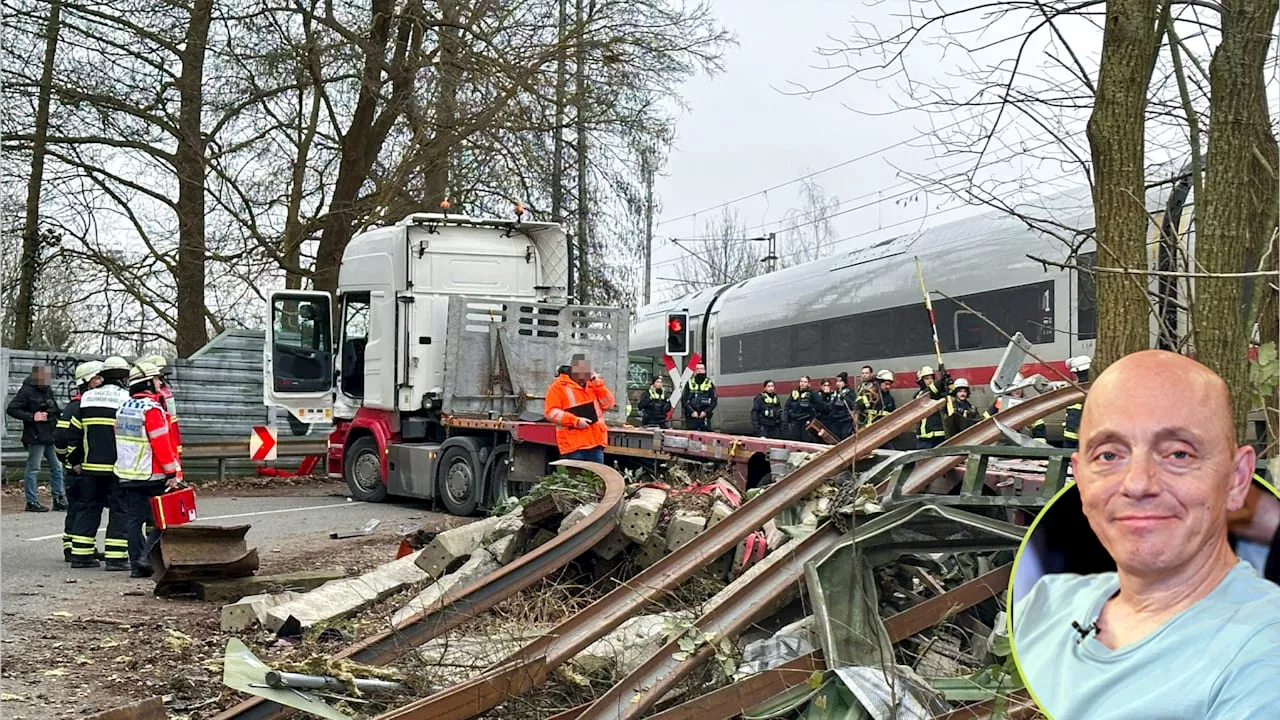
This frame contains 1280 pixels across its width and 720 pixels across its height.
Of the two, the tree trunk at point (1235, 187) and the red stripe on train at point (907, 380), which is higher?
the tree trunk at point (1235, 187)

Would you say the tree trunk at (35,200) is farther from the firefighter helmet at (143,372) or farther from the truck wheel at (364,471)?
the firefighter helmet at (143,372)

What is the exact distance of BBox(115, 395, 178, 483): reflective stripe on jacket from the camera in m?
9.08

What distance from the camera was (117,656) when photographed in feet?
21.2

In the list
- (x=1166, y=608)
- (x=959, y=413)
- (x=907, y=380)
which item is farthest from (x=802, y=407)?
(x=1166, y=608)

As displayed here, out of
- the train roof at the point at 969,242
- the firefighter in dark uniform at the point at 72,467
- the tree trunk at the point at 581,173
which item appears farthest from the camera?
the tree trunk at the point at 581,173

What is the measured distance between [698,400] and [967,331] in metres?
5.70

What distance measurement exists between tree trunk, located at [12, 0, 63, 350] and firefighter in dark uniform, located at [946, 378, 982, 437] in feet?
45.7

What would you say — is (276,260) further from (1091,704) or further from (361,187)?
(1091,704)

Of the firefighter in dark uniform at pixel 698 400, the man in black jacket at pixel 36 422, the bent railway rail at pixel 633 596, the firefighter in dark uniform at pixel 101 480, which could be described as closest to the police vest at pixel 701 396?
the firefighter in dark uniform at pixel 698 400

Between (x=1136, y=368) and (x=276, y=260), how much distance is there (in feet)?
62.2

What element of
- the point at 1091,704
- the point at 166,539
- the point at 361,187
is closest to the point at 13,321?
the point at 361,187

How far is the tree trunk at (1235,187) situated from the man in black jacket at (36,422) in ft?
43.5

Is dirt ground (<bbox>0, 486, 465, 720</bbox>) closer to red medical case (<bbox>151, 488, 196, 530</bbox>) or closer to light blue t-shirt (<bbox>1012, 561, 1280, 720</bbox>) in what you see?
red medical case (<bbox>151, 488, 196, 530</bbox>)

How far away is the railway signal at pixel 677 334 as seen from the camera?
25094mm
